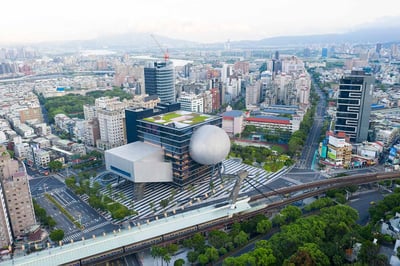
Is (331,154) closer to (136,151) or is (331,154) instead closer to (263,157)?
(263,157)

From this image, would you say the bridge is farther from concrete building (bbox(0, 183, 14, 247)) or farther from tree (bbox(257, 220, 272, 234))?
concrete building (bbox(0, 183, 14, 247))

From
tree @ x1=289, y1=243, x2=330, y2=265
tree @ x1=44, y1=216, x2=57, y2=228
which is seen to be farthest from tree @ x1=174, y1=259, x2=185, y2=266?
tree @ x1=44, y1=216, x2=57, y2=228

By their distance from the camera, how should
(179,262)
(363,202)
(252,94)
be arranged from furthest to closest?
(252,94)
(363,202)
(179,262)

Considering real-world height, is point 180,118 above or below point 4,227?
above

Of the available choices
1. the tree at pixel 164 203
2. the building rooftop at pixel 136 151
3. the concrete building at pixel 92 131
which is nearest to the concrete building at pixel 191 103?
the concrete building at pixel 92 131

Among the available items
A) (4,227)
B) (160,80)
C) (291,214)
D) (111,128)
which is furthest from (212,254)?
(160,80)

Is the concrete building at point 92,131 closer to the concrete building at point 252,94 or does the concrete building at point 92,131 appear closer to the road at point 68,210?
the road at point 68,210

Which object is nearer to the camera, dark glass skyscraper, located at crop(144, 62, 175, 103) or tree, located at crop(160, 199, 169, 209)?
tree, located at crop(160, 199, 169, 209)

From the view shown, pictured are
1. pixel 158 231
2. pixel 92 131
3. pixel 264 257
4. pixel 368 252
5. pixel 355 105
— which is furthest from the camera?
pixel 92 131
